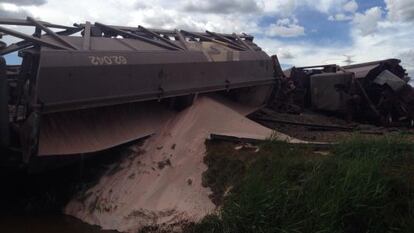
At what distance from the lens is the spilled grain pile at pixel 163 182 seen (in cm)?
616

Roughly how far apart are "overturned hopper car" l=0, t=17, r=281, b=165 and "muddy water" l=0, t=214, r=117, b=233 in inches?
32.2

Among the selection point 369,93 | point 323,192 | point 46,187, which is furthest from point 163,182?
point 369,93

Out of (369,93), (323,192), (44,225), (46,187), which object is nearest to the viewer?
(323,192)

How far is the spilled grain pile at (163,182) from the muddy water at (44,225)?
0.48 feet

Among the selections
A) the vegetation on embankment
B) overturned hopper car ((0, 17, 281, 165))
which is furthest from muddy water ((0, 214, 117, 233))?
the vegetation on embankment

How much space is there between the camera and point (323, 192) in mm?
Answer: 5137

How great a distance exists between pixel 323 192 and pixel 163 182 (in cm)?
232

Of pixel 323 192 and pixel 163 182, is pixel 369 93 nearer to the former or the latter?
pixel 163 182

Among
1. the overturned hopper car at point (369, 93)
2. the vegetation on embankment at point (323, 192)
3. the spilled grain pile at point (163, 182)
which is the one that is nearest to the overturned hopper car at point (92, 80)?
the spilled grain pile at point (163, 182)

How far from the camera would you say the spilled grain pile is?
20.2 ft

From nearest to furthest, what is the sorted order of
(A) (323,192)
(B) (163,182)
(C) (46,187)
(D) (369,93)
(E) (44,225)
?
(A) (323,192), (E) (44,225), (B) (163,182), (C) (46,187), (D) (369,93)

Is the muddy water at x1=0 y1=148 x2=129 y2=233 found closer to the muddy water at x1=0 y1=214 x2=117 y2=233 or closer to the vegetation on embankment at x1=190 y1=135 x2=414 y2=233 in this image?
the muddy water at x1=0 y1=214 x2=117 y2=233

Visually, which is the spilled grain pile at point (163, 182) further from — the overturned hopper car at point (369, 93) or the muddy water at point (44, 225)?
the overturned hopper car at point (369, 93)

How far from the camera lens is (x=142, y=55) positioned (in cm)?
780
